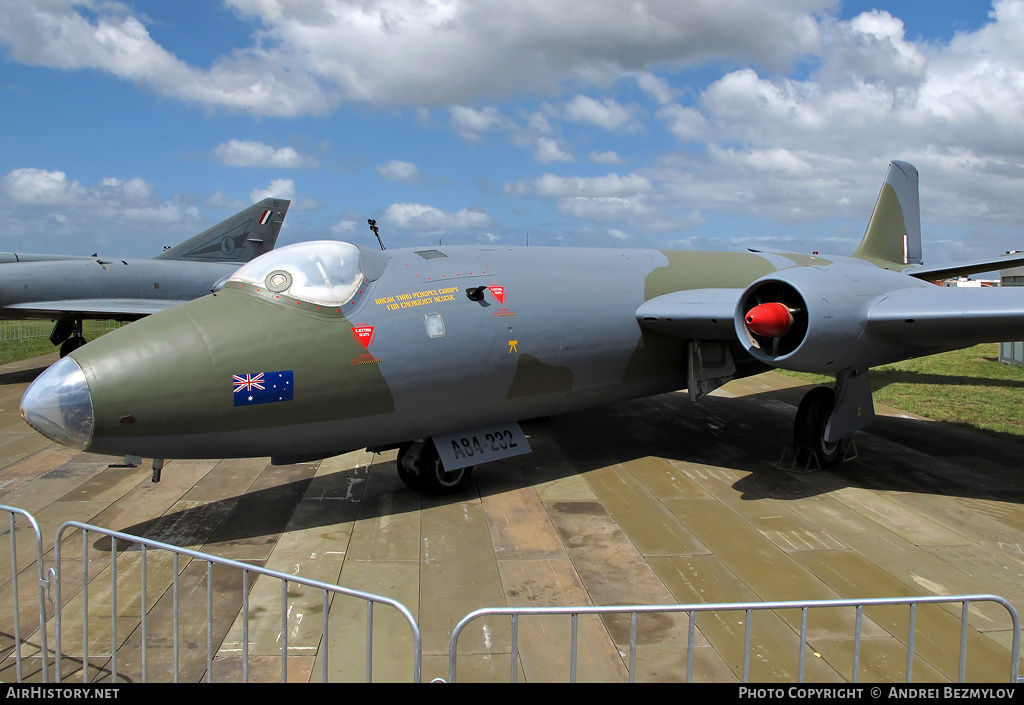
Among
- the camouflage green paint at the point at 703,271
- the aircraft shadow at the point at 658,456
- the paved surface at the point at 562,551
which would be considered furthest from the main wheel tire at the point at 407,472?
the camouflage green paint at the point at 703,271

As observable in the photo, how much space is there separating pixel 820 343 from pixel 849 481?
2.32 m

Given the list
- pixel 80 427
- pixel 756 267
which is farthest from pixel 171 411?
pixel 756 267

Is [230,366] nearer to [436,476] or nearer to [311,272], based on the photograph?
[311,272]

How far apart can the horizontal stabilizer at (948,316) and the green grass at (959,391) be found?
13.7 ft

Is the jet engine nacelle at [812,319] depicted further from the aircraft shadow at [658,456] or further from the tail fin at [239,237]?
the tail fin at [239,237]

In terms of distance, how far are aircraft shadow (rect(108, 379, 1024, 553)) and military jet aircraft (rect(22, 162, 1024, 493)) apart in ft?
2.00

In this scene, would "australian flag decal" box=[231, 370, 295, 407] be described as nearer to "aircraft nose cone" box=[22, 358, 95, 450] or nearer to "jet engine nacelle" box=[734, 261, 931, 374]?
"aircraft nose cone" box=[22, 358, 95, 450]

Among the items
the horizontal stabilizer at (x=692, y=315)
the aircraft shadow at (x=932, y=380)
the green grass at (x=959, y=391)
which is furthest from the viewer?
the aircraft shadow at (x=932, y=380)

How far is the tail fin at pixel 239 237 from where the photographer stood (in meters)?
22.0

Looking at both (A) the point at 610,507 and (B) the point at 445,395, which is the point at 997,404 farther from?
(B) the point at 445,395

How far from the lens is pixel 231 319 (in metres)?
5.94

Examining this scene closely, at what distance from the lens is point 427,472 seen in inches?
288

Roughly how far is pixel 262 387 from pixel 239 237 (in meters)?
18.9

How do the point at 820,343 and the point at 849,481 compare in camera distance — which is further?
the point at 849,481
